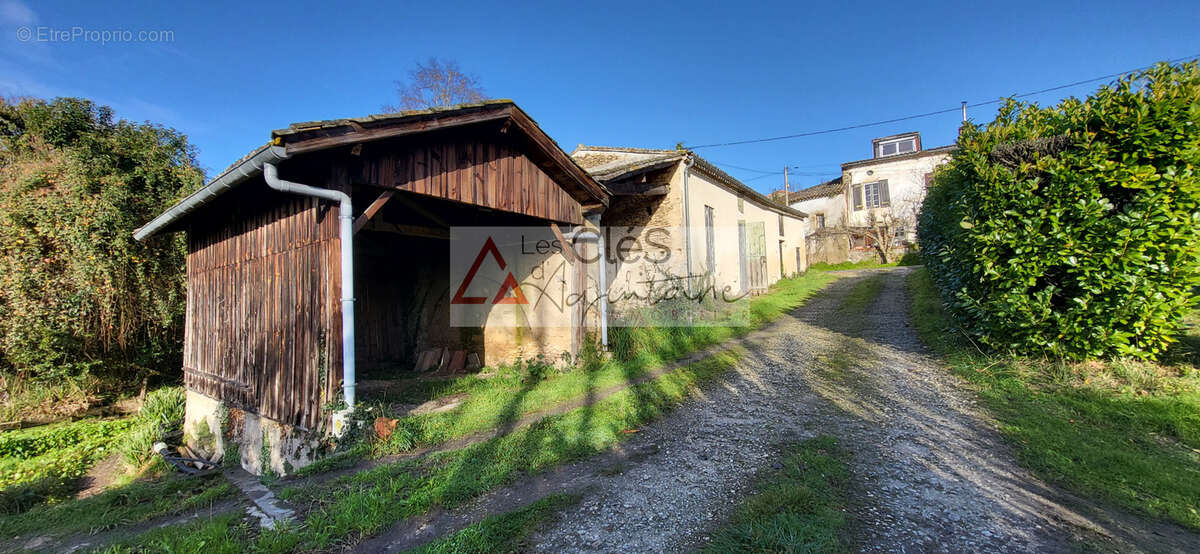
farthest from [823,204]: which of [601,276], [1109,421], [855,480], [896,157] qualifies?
[855,480]

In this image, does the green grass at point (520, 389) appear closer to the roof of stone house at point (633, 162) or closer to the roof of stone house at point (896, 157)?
the roof of stone house at point (633, 162)

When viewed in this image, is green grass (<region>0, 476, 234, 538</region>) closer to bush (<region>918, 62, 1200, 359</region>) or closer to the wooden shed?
the wooden shed

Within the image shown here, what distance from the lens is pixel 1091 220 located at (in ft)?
15.1

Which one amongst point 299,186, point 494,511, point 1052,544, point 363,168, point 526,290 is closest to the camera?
point 1052,544

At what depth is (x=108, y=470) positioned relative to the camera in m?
7.03

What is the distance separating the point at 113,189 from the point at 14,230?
1.40m

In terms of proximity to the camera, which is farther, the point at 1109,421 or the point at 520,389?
the point at 520,389

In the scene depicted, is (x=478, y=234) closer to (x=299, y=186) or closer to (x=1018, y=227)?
(x=299, y=186)

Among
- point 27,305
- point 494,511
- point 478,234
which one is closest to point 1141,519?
point 494,511

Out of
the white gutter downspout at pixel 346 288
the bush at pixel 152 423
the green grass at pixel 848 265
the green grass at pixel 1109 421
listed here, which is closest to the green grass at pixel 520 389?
the white gutter downspout at pixel 346 288

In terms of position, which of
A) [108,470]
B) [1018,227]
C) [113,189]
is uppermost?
[113,189]

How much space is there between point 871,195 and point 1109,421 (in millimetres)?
24594

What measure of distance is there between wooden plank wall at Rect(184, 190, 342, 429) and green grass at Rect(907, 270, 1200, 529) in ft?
20.1

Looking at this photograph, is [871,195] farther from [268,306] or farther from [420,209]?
[268,306]
